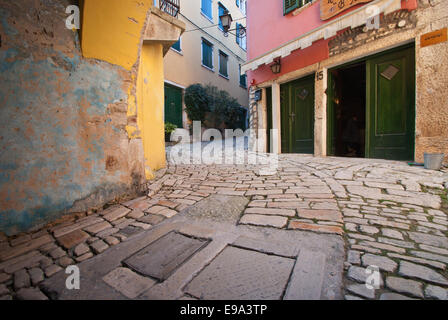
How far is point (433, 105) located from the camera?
13.0 feet

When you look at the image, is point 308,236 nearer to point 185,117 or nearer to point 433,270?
point 433,270

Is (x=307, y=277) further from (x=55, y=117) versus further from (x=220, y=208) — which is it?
(x=55, y=117)

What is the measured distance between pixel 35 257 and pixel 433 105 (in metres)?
6.10

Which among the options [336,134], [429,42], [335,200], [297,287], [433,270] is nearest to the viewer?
[297,287]

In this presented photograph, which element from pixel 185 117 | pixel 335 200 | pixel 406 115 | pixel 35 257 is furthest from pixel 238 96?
pixel 35 257

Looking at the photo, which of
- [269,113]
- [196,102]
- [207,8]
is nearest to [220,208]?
[269,113]

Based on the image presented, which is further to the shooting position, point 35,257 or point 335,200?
point 335,200

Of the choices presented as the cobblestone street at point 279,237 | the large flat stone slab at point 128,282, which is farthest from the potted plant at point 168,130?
the large flat stone slab at point 128,282

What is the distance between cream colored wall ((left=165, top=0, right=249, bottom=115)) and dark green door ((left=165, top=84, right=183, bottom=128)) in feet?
1.50

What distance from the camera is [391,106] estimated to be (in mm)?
4734

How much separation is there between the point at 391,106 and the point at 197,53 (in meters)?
10.6

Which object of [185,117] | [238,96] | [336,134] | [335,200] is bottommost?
[335,200]

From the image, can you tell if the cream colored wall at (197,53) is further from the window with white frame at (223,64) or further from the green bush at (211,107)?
the green bush at (211,107)

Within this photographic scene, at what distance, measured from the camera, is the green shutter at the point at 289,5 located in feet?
20.4
